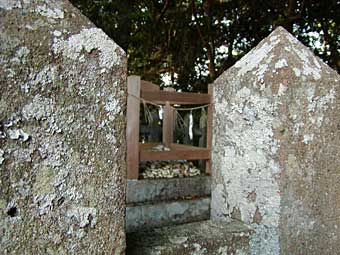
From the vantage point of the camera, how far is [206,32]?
29.6ft

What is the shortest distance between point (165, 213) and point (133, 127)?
3.04 feet

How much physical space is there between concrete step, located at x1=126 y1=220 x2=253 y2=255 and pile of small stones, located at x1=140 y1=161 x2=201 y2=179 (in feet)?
9.07

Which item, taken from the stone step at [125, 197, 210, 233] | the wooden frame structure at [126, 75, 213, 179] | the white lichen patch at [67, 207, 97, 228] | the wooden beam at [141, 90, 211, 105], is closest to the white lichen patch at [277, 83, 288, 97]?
the white lichen patch at [67, 207, 97, 228]

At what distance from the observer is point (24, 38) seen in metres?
0.81

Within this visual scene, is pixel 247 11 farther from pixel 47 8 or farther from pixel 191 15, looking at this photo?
pixel 47 8

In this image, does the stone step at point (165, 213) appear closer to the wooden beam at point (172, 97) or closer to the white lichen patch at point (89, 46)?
the wooden beam at point (172, 97)

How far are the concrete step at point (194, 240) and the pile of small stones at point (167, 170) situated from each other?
276cm

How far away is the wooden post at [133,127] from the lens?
3.89 meters

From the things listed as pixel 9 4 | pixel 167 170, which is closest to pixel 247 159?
pixel 9 4

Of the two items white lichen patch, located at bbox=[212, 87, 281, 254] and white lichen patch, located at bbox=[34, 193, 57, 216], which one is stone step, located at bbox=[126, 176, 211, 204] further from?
white lichen patch, located at bbox=[34, 193, 57, 216]

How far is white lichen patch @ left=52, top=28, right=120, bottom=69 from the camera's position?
0.87m

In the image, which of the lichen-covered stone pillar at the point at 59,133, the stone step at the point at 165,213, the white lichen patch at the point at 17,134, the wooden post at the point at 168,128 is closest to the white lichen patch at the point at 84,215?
the lichen-covered stone pillar at the point at 59,133

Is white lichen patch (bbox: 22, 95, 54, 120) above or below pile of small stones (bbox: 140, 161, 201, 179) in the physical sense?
above

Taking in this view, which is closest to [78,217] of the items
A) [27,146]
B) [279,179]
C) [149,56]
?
[27,146]
